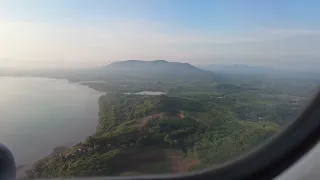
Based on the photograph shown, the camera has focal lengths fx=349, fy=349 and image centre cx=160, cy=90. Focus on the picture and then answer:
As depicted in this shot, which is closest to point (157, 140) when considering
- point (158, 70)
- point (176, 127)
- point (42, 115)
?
point (176, 127)

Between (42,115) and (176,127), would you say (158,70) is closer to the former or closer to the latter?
(176,127)

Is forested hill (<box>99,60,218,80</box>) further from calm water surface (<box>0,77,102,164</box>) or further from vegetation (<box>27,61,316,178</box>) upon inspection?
calm water surface (<box>0,77,102,164</box>)

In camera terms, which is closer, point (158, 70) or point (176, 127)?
point (176, 127)

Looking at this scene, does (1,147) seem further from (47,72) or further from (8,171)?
(47,72)

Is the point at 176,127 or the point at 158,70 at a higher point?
the point at 158,70

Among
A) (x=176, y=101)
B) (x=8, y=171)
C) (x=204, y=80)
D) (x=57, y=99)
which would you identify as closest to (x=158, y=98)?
(x=176, y=101)

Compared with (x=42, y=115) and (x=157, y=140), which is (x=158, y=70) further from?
(x=42, y=115)

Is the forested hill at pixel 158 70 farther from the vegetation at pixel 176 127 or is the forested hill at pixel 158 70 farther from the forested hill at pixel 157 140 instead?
the forested hill at pixel 157 140
